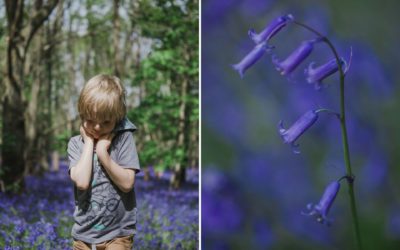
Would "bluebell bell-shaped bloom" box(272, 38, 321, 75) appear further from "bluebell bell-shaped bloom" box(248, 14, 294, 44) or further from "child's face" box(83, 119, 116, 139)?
"child's face" box(83, 119, 116, 139)

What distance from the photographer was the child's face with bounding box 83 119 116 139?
72.6 inches

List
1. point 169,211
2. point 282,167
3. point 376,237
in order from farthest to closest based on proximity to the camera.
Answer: point 169,211 → point 282,167 → point 376,237

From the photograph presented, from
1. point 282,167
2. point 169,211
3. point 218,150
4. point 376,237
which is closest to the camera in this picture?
point 376,237

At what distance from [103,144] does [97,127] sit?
0.16ft

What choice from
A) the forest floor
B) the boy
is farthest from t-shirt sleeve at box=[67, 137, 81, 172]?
the forest floor

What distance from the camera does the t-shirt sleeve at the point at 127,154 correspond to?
1.90m

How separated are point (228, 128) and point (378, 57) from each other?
0.74 meters

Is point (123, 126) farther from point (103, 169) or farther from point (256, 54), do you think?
point (256, 54)

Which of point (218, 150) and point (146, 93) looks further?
point (146, 93)

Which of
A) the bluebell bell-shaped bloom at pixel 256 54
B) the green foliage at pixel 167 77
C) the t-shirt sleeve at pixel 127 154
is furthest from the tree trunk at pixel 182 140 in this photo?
the t-shirt sleeve at pixel 127 154

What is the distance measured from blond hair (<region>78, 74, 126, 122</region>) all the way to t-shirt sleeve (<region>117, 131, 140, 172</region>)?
84 millimetres

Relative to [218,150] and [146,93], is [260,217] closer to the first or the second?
[218,150]

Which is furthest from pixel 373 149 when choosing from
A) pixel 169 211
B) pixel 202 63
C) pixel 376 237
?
pixel 169 211

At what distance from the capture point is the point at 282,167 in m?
2.96
